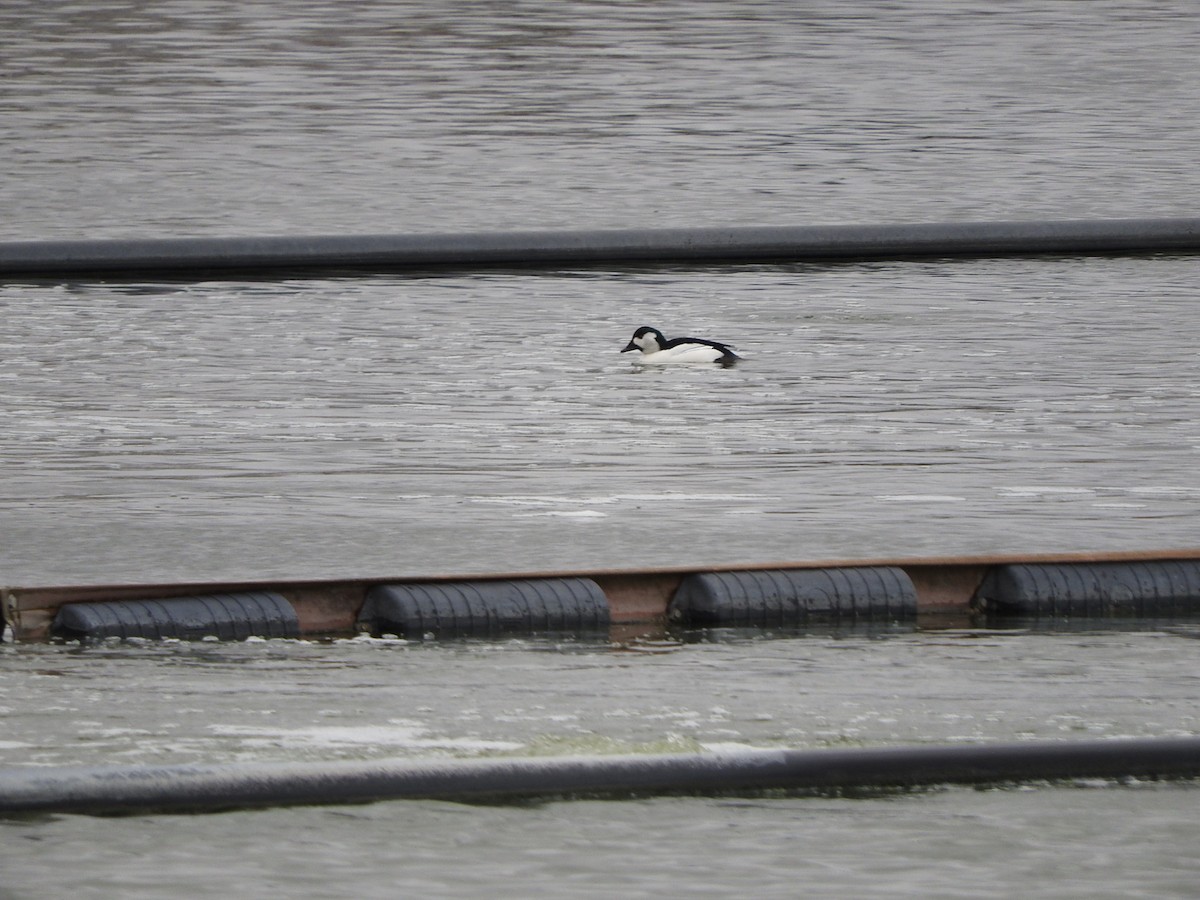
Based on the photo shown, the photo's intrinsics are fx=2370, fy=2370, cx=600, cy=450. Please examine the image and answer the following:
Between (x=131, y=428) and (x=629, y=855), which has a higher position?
(x=629, y=855)

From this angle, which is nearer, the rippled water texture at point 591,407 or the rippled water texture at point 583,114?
the rippled water texture at point 591,407

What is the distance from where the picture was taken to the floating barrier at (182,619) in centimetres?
319

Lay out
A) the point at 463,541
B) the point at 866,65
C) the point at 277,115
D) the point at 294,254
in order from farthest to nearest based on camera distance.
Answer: the point at 866,65, the point at 277,115, the point at 294,254, the point at 463,541

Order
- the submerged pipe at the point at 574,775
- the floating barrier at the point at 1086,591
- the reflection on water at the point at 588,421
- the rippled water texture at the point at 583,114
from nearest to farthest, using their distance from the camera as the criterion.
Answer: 1. the submerged pipe at the point at 574,775
2. the floating barrier at the point at 1086,591
3. the reflection on water at the point at 588,421
4. the rippled water texture at the point at 583,114

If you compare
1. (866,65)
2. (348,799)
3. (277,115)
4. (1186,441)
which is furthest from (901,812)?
(866,65)

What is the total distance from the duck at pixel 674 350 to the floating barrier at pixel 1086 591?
1949mm

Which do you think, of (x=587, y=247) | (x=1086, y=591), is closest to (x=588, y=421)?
(x=587, y=247)

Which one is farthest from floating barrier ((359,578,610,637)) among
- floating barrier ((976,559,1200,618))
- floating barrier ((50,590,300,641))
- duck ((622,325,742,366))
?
duck ((622,325,742,366))

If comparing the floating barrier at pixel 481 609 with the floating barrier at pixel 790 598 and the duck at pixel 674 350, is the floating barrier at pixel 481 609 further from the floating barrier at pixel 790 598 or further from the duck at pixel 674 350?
the duck at pixel 674 350

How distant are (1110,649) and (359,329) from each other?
9.93 feet

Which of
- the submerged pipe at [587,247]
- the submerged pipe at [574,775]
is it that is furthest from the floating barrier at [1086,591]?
the submerged pipe at [587,247]

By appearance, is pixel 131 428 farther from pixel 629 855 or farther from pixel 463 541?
pixel 629 855

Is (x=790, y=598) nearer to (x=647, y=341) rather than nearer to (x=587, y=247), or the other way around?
(x=647, y=341)

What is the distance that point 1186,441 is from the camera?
477cm
